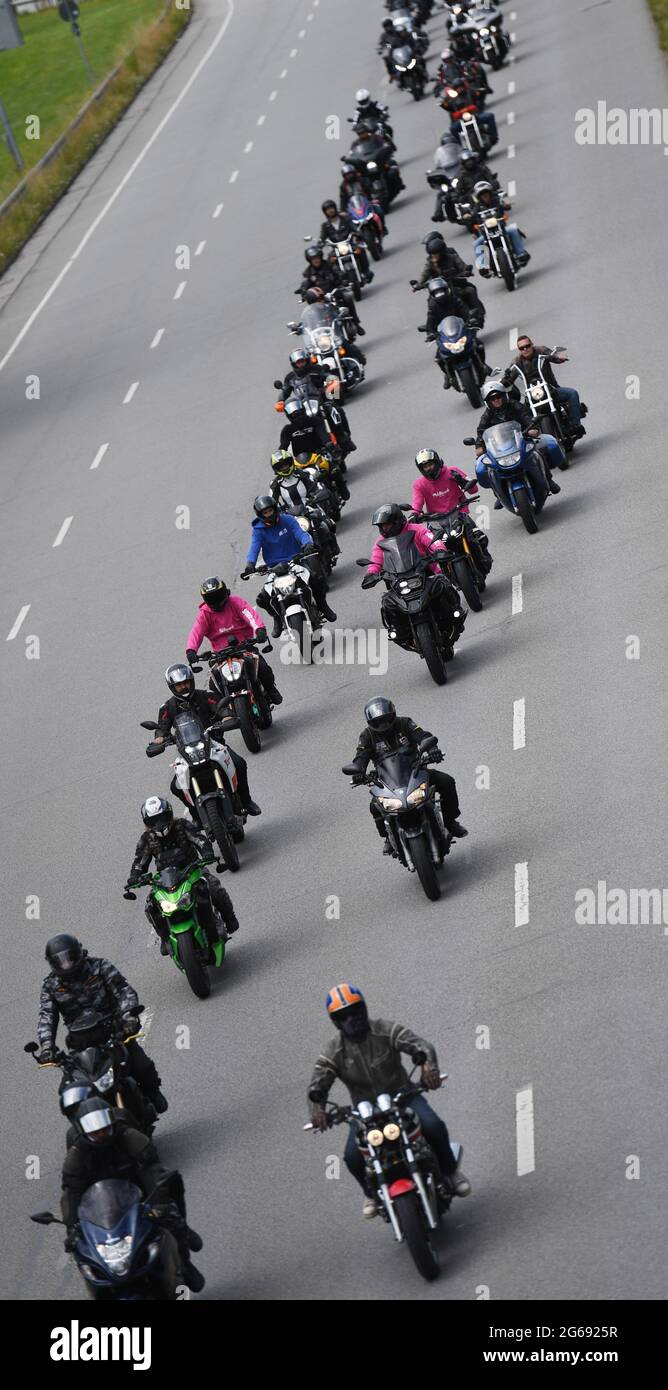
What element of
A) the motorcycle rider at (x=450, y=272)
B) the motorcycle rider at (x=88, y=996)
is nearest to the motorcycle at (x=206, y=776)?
the motorcycle rider at (x=88, y=996)

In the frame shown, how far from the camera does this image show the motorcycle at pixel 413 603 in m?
21.2

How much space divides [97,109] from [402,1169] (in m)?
56.7

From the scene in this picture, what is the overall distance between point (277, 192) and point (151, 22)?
27.8 meters

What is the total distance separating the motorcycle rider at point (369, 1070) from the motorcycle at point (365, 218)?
29432mm

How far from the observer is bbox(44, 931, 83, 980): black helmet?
14953 millimetres

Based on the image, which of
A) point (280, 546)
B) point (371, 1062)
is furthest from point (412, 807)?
point (280, 546)

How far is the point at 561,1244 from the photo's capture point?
12164 millimetres

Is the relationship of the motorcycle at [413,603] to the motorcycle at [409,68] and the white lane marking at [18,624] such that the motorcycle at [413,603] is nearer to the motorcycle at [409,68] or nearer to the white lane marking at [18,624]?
the white lane marking at [18,624]

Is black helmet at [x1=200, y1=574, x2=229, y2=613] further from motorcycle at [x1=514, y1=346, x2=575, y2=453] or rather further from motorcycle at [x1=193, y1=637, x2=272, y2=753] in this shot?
motorcycle at [x1=514, y1=346, x2=575, y2=453]

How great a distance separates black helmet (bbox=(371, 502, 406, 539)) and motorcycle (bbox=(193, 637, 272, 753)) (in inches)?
64.1

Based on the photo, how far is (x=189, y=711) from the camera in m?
19.3

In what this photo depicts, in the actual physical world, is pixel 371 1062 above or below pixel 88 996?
below

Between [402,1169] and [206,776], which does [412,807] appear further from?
[402,1169]
